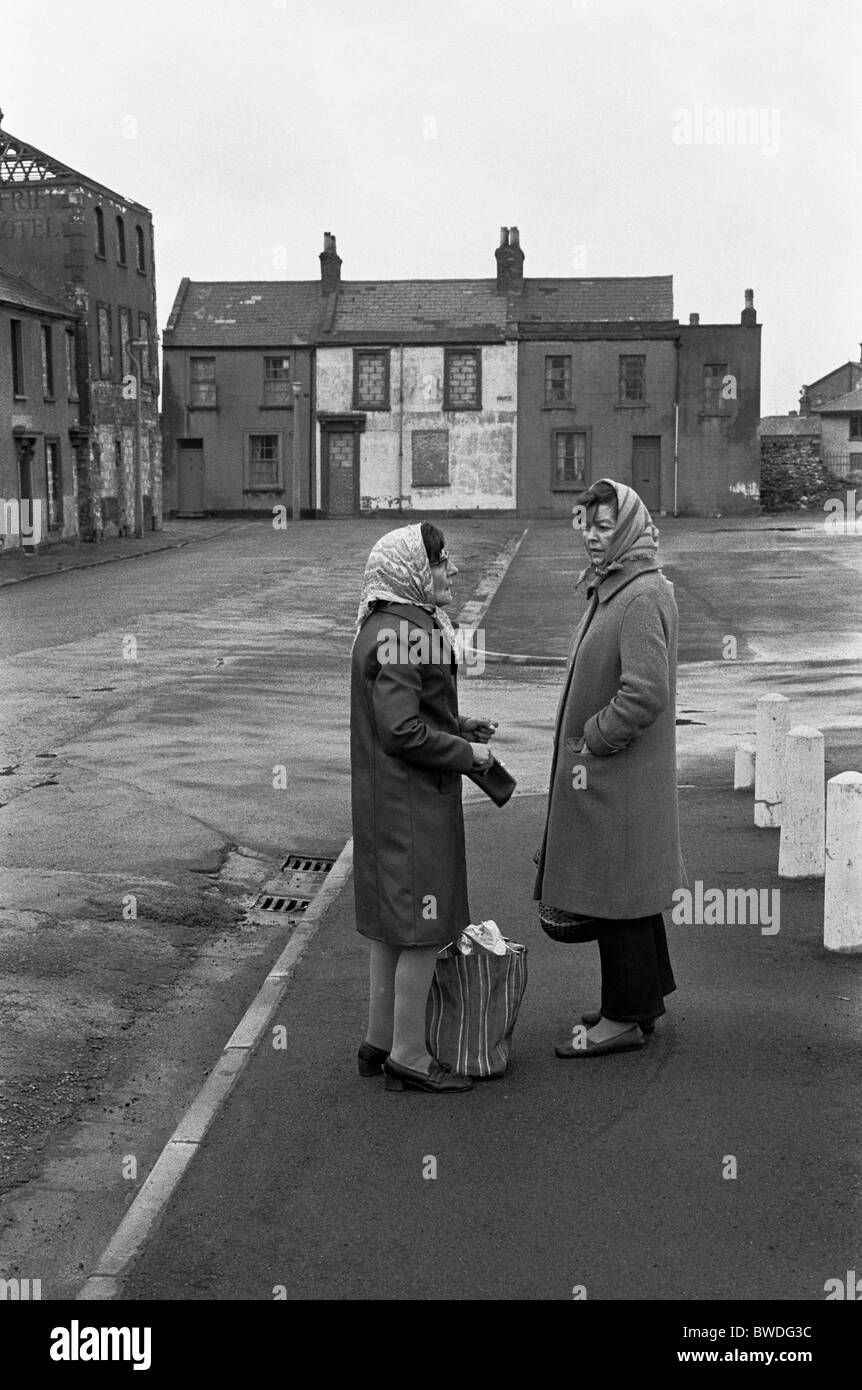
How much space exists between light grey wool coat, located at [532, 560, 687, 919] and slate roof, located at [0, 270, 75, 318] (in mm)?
37841

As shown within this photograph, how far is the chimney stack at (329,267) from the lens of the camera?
61.5m

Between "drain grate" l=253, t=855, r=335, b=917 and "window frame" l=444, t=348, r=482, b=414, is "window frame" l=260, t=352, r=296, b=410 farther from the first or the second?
"drain grate" l=253, t=855, r=335, b=917

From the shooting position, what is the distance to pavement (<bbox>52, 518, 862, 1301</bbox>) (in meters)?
Answer: 4.37

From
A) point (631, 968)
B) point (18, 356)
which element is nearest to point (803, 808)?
point (631, 968)

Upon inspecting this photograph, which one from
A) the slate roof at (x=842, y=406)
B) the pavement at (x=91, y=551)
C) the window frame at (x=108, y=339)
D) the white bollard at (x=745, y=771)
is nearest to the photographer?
the white bollard at (x=745, y=771)

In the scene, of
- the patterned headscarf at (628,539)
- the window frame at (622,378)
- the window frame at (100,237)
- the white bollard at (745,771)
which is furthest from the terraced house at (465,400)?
the patterned headscarf at (628,539)

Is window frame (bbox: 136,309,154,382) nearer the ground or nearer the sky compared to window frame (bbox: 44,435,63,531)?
nearer the sky

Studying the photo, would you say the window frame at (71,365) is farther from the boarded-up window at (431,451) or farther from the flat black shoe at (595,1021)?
the flat black shoe at (595,1021)

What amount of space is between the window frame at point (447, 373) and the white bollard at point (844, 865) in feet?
174

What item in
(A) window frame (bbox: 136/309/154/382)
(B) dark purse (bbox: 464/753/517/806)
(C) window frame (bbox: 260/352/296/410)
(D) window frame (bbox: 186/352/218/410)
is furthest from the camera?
(D) window frame (bbox: 186/352/218/410)

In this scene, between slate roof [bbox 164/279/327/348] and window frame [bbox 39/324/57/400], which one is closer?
window frame [bbox 39/324/57/400]

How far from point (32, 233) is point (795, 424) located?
209 ft

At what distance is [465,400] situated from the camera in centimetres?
5906

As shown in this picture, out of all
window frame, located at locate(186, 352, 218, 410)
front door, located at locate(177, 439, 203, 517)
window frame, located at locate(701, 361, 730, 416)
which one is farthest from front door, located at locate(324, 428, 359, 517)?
window frame, located at locate(701, 361, 730, 416)
